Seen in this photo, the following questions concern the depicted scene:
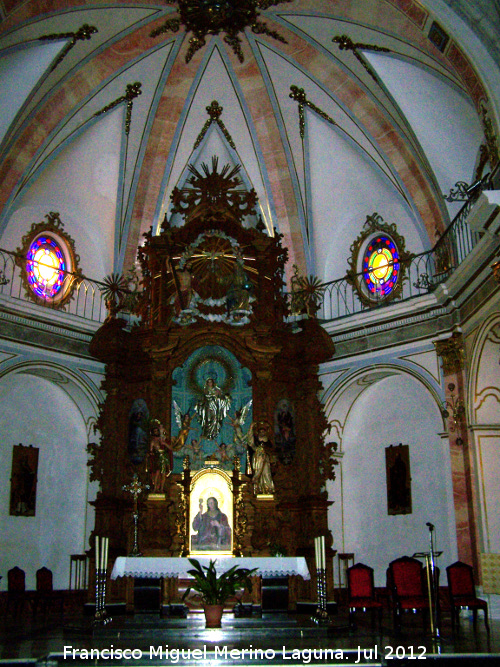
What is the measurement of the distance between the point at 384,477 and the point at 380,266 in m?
4.87

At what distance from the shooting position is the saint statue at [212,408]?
1658 centimetres

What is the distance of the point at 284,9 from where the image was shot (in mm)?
16203

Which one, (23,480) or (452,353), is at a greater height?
(452,353)

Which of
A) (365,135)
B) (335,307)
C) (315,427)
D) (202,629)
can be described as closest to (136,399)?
(315,427)

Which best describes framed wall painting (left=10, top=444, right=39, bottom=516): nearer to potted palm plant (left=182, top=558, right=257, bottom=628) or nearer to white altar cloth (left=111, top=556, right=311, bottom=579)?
white altar cloth (left=111, top=556, right=311, bottom=579)

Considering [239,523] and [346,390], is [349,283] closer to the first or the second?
[346,390]

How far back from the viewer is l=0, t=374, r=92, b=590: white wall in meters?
16.6

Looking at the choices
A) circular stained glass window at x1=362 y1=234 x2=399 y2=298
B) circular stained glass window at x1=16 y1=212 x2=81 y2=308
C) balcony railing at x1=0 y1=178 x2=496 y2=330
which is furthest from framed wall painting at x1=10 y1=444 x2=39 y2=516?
circular stained glass window at x1=362 y1=234 x2=399 y2=298

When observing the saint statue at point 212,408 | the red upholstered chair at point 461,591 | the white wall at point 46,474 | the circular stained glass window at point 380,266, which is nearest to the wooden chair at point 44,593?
the white wall at point 46,474

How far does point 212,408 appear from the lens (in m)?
16.7

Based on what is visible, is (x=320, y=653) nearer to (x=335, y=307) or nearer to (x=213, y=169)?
(x=335, y=307)

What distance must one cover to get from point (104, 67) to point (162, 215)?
3844 millimetres

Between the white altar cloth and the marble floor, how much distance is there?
722 millimetres

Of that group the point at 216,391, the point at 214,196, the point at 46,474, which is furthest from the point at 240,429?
the point at 214,196
